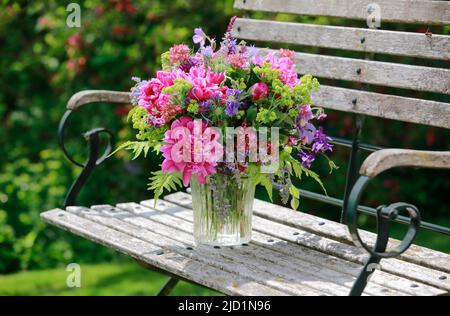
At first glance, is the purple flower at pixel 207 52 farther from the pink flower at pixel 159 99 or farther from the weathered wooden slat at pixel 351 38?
the weathered wooden slat at pixel 351 38

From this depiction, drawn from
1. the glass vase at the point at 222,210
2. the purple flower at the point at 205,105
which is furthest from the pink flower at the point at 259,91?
the glass vase at the point at 222,210

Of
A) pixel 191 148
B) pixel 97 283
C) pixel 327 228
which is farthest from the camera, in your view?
pixel 97 283

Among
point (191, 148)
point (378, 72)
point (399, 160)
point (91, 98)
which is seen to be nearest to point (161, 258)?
point (191, 148)

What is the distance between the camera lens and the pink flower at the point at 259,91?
93.5 inches

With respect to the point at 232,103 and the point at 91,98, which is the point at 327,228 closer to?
the point at 232,103

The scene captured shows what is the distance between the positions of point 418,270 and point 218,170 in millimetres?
625

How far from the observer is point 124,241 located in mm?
2572

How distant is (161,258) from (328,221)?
67 cm

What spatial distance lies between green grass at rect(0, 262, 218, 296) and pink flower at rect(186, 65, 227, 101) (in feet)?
5.98

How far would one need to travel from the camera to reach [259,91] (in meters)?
2.38

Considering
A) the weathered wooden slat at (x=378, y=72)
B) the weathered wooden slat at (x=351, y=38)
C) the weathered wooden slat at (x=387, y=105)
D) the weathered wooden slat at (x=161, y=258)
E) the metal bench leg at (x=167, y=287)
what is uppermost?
the weathered wooden slat at (x=351, y=38)

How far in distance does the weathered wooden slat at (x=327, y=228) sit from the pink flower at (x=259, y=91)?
543mm

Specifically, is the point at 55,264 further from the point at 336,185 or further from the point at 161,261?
the point at 161,261

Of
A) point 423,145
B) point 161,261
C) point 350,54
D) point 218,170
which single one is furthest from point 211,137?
point 423,145
